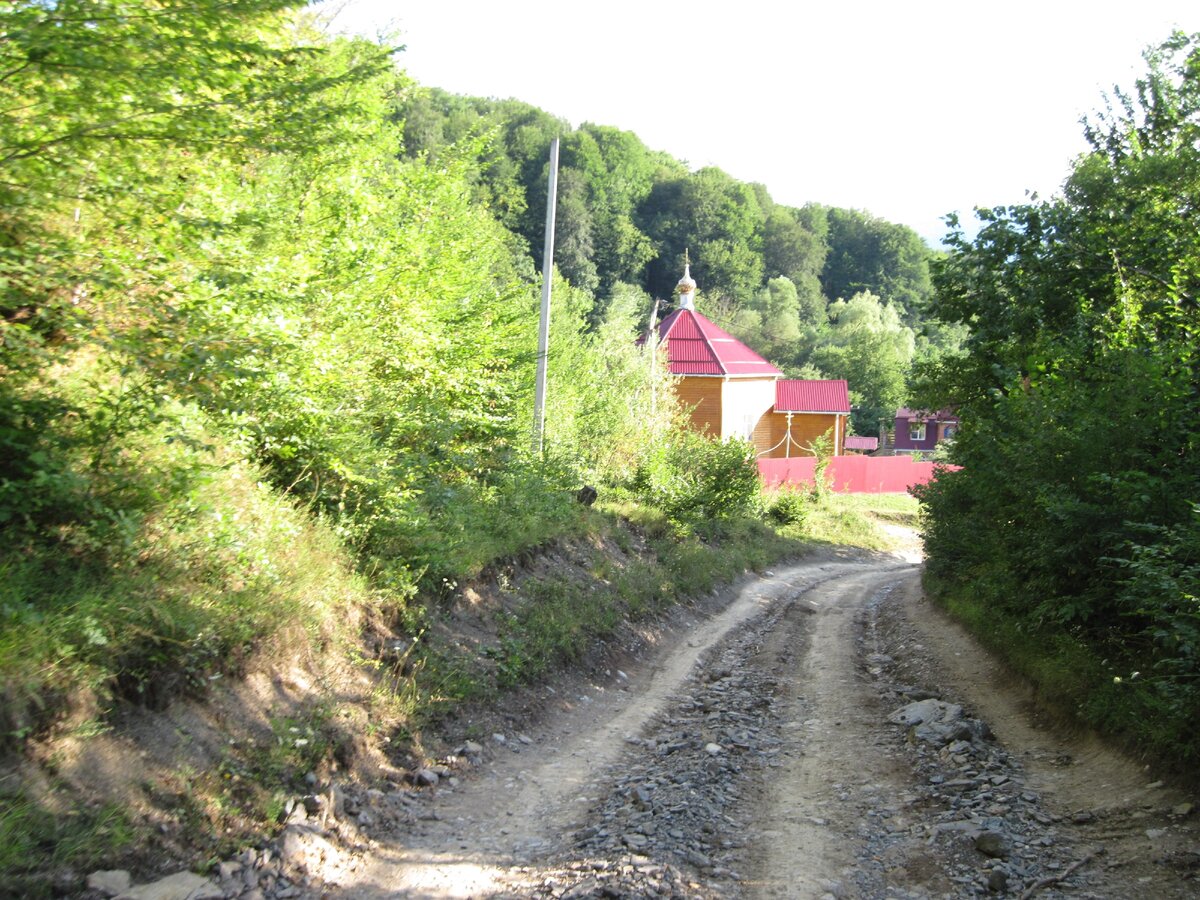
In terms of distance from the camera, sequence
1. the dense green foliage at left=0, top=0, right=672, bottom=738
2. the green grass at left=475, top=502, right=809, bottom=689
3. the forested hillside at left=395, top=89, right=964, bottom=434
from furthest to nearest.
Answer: the forested hillside at left=395, top=89, right=964, bottom=434, the green grass at left=475, top=502, right=809, bottom=689, the dense green foliage at left=0, top=0, right=672, bottom=738

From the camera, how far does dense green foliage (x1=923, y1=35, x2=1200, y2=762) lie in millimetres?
7188

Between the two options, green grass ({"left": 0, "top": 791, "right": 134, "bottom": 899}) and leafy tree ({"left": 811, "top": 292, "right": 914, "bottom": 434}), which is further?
leafy tree ({"left": 811, "top": 292, "right": 914, "bottom": 434})

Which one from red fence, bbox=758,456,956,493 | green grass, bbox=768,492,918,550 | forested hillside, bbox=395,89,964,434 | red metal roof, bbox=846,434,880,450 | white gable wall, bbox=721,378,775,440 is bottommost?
green grass, bbox=768,492,918,550

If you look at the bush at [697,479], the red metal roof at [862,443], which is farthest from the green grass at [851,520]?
the red metal roof at [862,443]

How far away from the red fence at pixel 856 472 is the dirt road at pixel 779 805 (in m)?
28.8

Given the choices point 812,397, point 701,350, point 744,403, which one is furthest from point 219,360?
point 812,397

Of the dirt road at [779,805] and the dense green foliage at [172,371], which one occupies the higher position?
the dense green foliage at [172,371]

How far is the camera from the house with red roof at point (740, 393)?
44.4 m

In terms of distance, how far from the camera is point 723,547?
79.3 ft

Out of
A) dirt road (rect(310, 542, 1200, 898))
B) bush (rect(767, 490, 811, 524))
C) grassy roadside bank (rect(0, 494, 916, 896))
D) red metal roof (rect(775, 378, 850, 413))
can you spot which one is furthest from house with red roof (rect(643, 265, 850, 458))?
grassy roadside bank (rect(0, 494, 916, 896))

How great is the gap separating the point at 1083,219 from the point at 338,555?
12.3 meters

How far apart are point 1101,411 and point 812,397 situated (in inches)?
1692

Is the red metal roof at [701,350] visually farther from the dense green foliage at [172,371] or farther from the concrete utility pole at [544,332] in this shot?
the dense green foliage at [172,371]

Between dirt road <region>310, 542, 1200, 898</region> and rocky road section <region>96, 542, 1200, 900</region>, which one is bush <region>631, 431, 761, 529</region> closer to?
dirt road <region>310, 542, 1200, 898</region>
